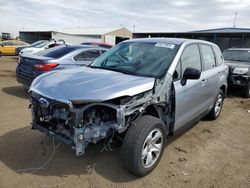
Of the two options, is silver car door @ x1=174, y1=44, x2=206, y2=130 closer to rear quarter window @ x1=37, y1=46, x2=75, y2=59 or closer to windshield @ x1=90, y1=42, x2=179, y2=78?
windshield @ x1=90, y1=42, x2=179, y2=78

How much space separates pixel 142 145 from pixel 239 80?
6.56 metres

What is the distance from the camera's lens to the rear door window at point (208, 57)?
4578 millimetres

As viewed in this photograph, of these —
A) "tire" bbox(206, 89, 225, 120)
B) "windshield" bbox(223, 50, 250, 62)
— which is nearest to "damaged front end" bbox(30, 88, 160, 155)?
"tire" bbox(206, 89, 225, 120)

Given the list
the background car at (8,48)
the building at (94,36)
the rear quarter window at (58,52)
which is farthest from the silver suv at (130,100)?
the building at (94,36)

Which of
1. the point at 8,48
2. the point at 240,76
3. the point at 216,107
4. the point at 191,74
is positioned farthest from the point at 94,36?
the point at 191,74

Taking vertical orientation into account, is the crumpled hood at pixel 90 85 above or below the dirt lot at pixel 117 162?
above

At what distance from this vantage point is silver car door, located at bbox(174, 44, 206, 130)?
3584 millimetres

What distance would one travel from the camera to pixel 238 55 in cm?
949

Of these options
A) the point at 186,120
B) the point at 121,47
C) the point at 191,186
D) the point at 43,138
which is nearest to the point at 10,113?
the point at 43,138

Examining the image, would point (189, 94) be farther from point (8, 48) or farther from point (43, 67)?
point (8, 48)

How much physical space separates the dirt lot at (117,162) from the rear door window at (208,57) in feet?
4.50

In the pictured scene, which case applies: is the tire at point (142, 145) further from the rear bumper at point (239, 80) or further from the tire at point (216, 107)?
the rear bumper at point (239, 80)

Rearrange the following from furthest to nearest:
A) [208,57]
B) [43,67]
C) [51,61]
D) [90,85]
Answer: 1. [51,61]
2. [43,67]
3. [208,57]
4. [90,85]

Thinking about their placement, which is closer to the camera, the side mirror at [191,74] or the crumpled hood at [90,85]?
the crumpled hood at [90,85]
